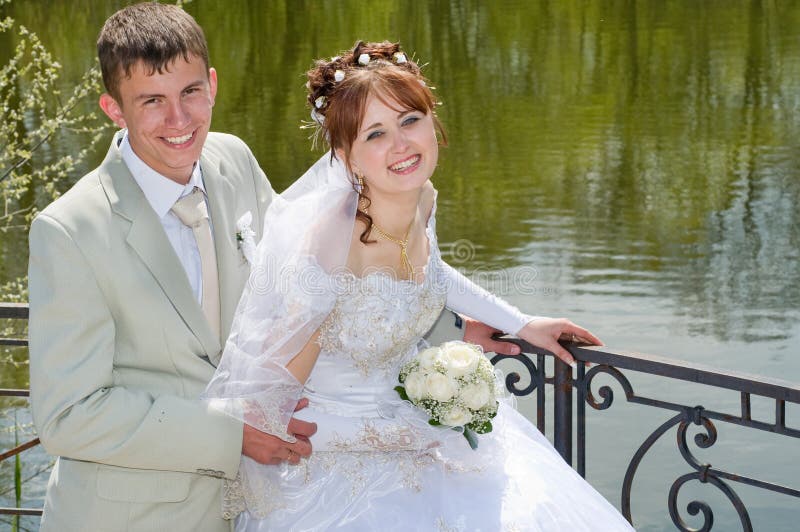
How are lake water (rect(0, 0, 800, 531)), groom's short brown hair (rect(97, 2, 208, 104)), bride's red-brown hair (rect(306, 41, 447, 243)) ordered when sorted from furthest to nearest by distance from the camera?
lake water (rect(0, 0, 800, 531)), bride's red-brown hair (rect(306, 41, 447, 243)), groom's short brown hair (rect(97, 2, 208, 104))

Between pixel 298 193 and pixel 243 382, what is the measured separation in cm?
62

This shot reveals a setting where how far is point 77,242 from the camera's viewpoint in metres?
2.48

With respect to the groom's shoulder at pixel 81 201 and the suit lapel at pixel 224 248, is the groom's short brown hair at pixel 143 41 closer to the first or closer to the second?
the groom's shoulder at pixel 81 201

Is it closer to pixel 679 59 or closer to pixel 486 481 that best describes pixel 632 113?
pixel 679 59

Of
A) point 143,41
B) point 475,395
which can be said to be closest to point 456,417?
point 475,395

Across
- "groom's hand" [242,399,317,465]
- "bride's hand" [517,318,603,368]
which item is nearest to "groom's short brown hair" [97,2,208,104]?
"groom's hand" [242,399,317,465]

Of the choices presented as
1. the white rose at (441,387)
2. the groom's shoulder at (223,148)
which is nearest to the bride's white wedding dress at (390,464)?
the white rose at (441,387)

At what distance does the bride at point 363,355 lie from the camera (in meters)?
2.69

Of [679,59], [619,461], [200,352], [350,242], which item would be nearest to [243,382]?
[200,352]

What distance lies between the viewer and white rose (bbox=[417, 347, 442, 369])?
277cm

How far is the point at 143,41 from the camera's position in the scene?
2557 mm

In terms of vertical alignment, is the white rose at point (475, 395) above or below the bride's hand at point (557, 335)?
below

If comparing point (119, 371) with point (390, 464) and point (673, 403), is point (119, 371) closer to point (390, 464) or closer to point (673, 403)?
point (390, 464)

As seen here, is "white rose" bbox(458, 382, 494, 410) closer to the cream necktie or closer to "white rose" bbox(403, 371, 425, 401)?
"white rose" bbox(403, 371, 425, 401)
